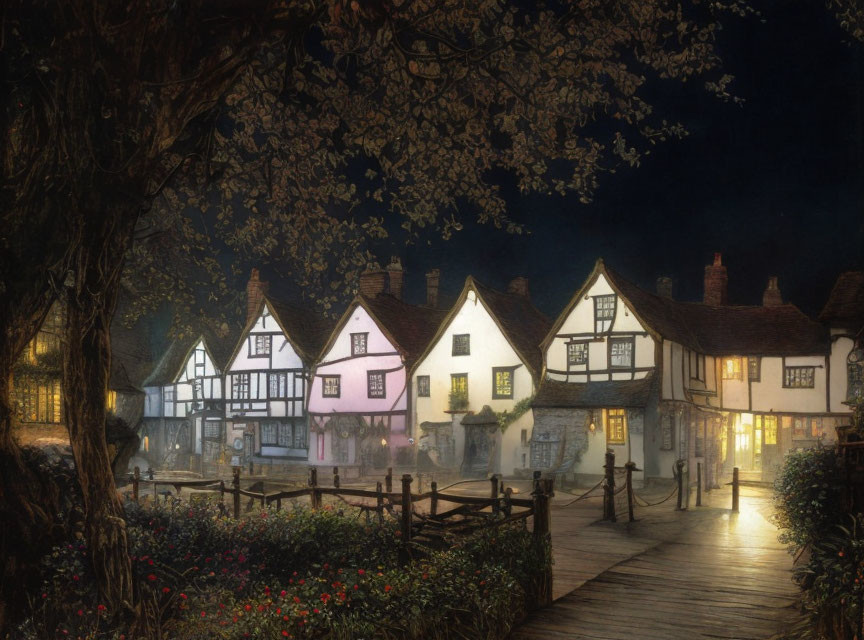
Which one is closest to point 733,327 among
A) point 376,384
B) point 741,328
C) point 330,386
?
point 741,328

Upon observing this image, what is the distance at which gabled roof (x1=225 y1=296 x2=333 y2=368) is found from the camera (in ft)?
143

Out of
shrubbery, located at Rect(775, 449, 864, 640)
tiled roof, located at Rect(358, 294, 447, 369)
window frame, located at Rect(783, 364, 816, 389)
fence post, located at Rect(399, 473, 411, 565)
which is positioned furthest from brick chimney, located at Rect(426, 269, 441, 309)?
fence post, located at Rect(399, 473, 411, 565)

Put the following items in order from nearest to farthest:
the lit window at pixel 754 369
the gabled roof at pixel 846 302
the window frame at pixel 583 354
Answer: the window frame at pixel 583 354, the gabled roof at pixel 846 302, the lit window at pixel 754 369

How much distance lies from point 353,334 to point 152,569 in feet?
106

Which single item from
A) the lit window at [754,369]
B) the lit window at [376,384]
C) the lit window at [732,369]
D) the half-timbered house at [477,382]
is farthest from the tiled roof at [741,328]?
the lit window at [376,384]

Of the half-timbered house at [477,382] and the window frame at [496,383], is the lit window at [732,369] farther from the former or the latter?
the window frame at [496,383]

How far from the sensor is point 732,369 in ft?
131

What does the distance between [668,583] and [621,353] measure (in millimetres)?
21930

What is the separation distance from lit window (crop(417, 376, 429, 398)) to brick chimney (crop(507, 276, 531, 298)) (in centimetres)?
715

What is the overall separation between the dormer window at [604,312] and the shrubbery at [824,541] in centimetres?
1898

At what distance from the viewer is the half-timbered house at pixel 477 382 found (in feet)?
120

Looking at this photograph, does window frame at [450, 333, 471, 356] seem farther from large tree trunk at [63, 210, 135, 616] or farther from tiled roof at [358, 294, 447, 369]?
large tree trunk at [63, 210, 135, 616]

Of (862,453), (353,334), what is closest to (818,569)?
(862,453)

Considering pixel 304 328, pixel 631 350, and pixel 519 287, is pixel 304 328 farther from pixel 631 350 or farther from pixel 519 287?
pixel 631 350
